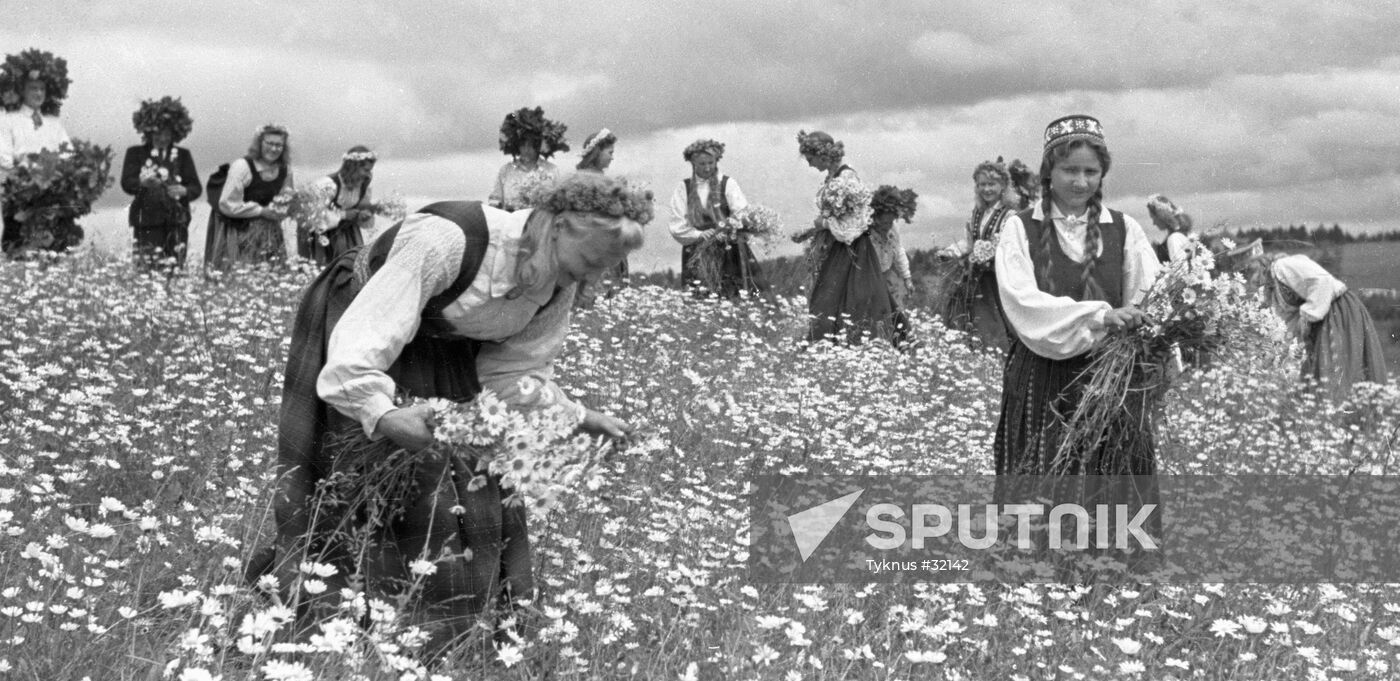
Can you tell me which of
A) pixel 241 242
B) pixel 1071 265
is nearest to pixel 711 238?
pixel 241 242

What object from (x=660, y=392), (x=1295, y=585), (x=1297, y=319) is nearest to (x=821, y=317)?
(x=1297, y=319)

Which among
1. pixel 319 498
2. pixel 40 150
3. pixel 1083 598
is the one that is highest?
pixel 40 150

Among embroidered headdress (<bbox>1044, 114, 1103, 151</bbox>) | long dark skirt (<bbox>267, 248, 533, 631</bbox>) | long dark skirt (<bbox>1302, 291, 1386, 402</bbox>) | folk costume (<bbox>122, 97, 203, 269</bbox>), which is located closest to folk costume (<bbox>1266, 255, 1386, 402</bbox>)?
long dark skirt (<bbox>1302, 291, 1386, 402</bbox>)

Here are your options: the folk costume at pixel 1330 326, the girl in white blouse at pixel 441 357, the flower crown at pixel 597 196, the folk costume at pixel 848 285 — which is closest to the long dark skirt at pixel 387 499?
the girl in white blouse at pixel 441 357

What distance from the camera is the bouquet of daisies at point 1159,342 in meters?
5.52

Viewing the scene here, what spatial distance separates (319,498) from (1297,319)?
10387 mm

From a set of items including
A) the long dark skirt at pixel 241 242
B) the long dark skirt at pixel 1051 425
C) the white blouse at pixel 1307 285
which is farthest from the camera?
the long dark skirt at pixel 241 242

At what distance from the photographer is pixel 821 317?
41.7 ft

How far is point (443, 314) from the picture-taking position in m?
4.18

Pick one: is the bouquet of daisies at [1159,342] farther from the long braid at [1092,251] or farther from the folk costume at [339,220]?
the folk costume at [339,220]

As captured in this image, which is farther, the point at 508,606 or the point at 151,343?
the point at 151,343

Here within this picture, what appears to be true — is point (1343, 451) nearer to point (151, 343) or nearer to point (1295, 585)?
point (1295, 585)

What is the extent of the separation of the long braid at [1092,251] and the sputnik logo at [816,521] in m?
1.32

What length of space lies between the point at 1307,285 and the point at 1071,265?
762 cm
